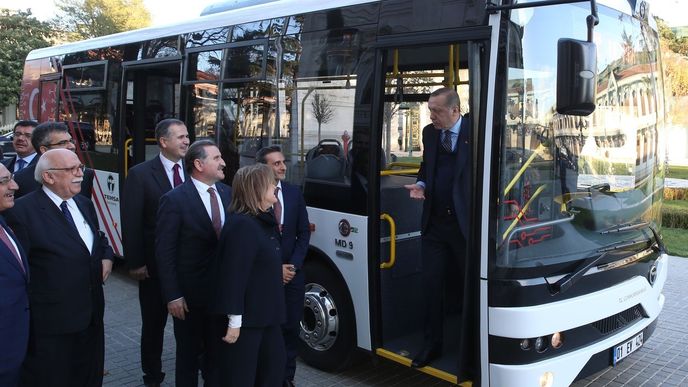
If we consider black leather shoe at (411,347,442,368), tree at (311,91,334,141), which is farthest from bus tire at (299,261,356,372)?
tree at (311,91,334,141)

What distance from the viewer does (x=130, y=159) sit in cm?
689

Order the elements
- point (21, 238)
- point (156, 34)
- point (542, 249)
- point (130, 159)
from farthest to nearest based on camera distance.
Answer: point (130, 159), point (156, 34), point (542, 249), point (21, 238)

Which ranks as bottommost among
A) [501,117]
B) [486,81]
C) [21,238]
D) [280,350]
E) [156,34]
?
[280,350]

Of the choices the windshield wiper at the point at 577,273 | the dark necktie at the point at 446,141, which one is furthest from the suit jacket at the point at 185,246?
the windshield wiper at the point at 577,273

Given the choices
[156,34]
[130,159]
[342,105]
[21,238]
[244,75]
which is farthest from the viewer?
[130,159]

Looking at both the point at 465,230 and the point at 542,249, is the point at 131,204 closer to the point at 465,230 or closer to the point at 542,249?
the point at 465,230

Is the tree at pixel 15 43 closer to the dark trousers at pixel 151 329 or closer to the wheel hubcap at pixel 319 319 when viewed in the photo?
the dark trousers at pixel 151 329

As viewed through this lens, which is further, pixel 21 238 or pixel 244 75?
pixel 244 75

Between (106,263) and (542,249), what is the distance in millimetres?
2581

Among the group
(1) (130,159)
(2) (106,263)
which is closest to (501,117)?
(2) (106,263)

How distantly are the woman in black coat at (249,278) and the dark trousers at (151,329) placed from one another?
129 centimetres

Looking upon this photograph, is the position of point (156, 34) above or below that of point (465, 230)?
above

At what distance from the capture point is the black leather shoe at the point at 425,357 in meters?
3.96

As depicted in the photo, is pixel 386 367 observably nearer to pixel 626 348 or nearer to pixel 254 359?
pixel 626 348
